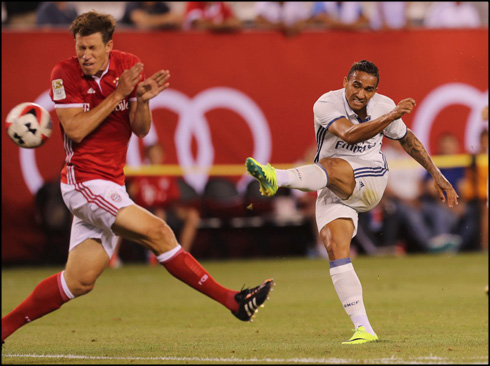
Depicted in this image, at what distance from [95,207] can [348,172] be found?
1.99m

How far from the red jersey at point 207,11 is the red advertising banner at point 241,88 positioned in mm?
368

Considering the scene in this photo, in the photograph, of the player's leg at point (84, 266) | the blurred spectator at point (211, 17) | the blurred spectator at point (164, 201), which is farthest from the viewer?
the blurred spectator at point (211, 17)

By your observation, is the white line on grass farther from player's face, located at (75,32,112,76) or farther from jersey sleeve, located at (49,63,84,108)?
player's face, located at (75,32,112,76)

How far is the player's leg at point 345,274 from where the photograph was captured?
23.7ft

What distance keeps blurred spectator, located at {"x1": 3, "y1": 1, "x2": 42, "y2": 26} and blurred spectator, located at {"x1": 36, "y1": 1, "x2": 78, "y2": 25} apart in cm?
17

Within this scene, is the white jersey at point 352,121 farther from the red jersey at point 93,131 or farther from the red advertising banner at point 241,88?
the red advertising banner at point 241,88

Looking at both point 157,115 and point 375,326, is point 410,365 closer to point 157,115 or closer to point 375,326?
point 375,326

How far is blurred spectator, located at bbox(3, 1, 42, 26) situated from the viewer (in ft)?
50.7

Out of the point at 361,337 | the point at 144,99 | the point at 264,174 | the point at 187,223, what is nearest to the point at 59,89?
the point at 144,99

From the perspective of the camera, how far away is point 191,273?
670 centimetres

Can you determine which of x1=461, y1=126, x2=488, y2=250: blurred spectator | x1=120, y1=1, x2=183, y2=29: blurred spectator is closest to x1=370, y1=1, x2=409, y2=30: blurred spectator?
x1=461, y1=126, x2=488, y2=250: blurred spectator

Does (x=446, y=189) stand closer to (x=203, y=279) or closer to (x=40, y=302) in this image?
(x=203, y=279)

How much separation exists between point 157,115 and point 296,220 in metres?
2.83

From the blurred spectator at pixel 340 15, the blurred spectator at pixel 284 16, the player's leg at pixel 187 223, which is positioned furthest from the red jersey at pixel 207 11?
the player's leg at pixel 187 223
